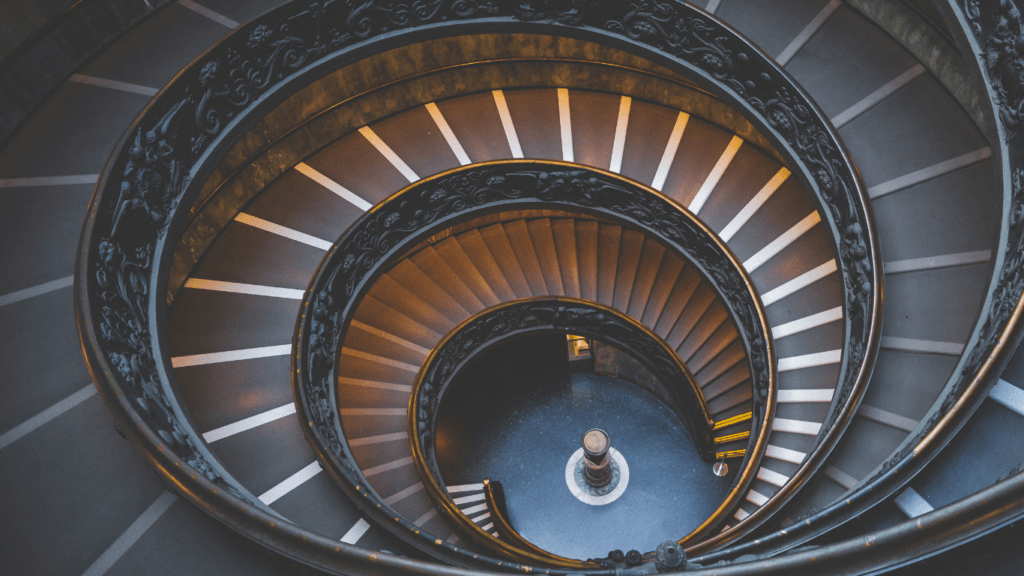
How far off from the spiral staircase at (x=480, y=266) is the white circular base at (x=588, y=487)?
1.15 meters

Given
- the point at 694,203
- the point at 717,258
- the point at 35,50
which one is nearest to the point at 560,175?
the point at 694,203

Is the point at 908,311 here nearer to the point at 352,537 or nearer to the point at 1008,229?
the point at 1008,229

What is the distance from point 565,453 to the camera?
12.6m

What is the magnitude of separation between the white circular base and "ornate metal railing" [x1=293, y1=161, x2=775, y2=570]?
1889 millimetres

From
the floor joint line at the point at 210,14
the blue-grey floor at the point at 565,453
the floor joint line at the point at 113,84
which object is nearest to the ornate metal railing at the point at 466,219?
the blue-grey floor at the point at 565,453

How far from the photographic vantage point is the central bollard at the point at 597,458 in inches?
429

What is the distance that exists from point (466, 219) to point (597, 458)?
4968 millimetres

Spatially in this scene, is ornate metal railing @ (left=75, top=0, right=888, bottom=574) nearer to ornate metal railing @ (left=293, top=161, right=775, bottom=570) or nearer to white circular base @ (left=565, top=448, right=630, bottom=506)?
ornate metal railing @ (left=293, top=161, right=775, bottom=570)

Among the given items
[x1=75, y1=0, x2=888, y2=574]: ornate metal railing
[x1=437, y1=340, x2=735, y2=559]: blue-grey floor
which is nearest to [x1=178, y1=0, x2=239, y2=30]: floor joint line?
[x1=75, y1=0, x2=888, y2=574]: ornate metal railing

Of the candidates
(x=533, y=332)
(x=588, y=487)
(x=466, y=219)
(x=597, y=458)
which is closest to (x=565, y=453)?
(x=588, y=487)

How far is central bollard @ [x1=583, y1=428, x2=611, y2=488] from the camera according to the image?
429 inches

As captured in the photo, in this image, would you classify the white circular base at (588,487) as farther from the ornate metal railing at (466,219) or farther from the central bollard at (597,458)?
the ornate metal railing at (466,219)

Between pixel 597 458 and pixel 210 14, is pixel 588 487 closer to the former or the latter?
Answer: pixel 597 458

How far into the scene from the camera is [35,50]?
634 centimetres
